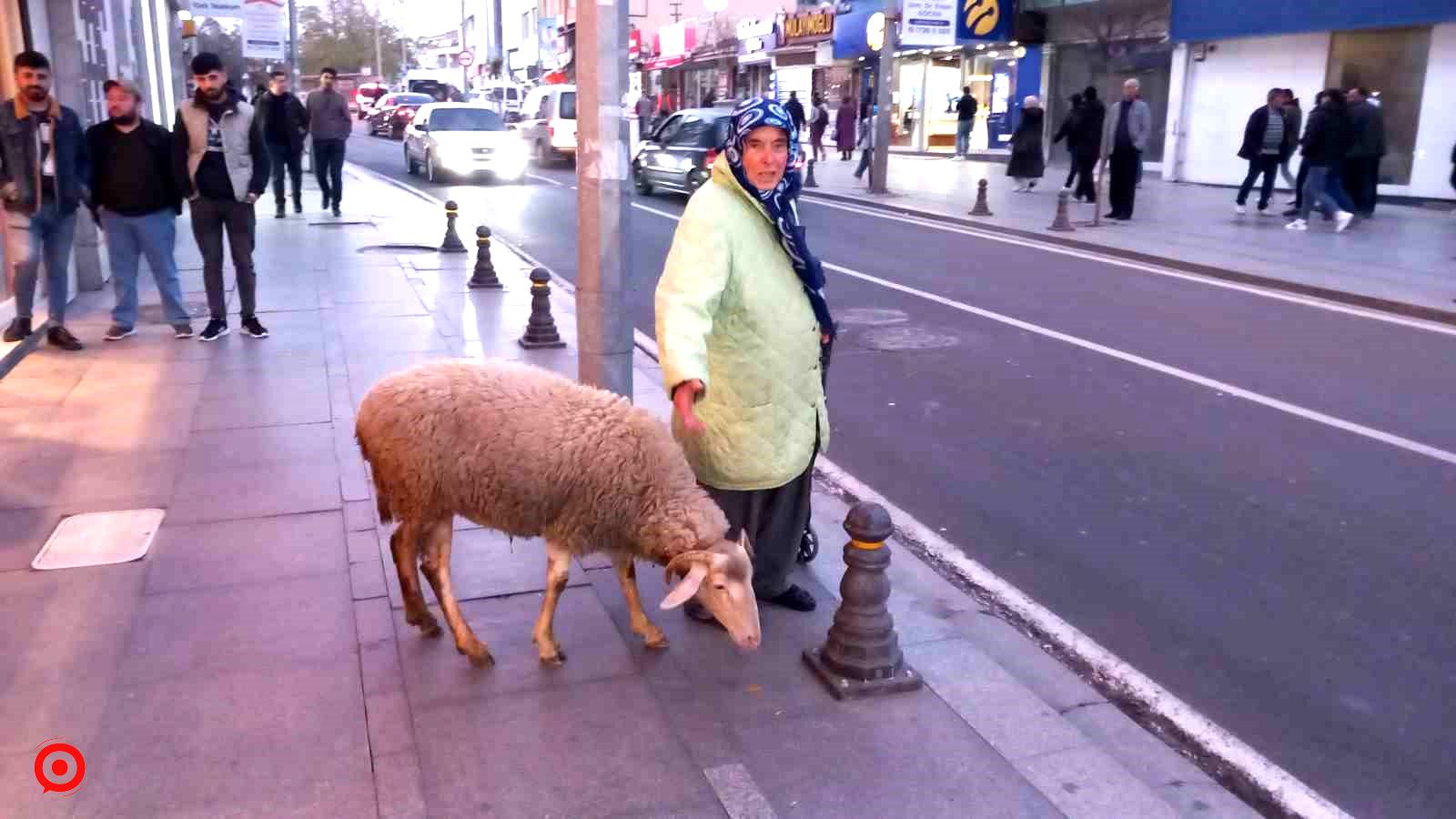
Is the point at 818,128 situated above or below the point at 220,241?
above

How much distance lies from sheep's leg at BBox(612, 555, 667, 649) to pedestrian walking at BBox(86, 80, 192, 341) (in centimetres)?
583

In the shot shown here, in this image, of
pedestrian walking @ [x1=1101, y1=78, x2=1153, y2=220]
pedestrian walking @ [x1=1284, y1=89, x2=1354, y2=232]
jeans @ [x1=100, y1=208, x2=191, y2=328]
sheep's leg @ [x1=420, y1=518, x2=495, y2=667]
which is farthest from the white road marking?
pedestrian walking @ [x1=1284, y1=89, x2=1354, y2=232]

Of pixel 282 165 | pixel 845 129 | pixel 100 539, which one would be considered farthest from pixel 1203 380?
pixel 845 129

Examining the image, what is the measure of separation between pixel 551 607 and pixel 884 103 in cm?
1878

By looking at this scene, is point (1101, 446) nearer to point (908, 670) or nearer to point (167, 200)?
point (908, 670)

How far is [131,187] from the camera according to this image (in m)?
8.23

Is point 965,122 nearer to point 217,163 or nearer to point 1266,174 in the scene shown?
point 1266,174

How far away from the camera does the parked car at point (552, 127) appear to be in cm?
2902

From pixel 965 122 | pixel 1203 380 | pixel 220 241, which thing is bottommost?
pixel 1203 380

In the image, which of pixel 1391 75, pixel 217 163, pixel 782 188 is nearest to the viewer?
pixel 782 188

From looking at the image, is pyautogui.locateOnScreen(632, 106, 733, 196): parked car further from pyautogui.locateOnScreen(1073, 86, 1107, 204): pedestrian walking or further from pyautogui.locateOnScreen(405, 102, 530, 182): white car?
pyautogui.locateOnScreen(1073, 86, 1107, 204): pedestrian walking

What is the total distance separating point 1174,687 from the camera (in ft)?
13.7

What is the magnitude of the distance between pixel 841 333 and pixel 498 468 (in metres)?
6.16

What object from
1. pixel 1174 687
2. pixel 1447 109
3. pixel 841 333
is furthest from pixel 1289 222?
pixel 1174 687
